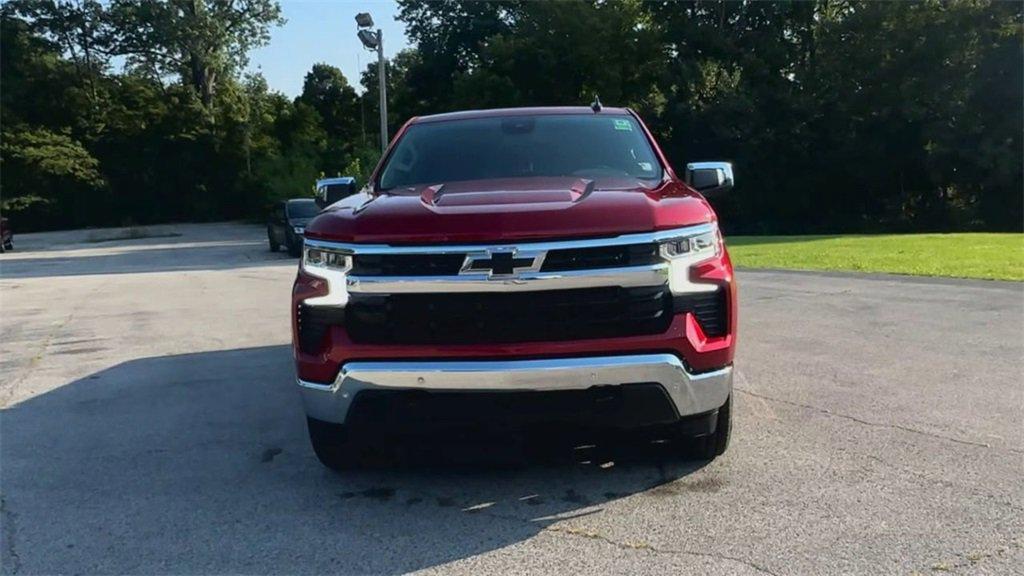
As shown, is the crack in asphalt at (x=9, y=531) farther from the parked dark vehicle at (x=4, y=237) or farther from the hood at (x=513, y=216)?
the parked dark vehicle at (x=4, y=237)

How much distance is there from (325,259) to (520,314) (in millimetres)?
941

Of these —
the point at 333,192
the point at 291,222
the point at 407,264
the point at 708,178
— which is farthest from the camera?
the point at 291,222

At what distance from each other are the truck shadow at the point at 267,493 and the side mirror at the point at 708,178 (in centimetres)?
171

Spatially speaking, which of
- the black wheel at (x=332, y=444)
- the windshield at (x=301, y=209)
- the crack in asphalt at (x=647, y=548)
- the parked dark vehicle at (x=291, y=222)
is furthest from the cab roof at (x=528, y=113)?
the windshield at (x=301, y=209)

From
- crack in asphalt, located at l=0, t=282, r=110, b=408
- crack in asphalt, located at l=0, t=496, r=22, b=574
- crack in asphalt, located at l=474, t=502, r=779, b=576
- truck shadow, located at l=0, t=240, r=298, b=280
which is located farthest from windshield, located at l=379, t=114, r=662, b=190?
truck shadow, located at l=0, t=240, r=298, b=280

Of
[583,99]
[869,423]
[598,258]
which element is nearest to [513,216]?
[598,258]

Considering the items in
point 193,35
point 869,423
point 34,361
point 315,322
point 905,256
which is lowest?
point 905,256

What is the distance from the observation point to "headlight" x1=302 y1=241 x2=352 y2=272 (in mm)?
4016

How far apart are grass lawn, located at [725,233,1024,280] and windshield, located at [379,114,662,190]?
339 inches

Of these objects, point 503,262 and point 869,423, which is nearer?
point 503,262

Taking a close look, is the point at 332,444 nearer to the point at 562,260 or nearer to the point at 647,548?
the point at 562,260

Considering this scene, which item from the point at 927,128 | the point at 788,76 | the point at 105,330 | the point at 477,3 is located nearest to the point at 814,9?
the point at 788,76

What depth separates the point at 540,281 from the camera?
381cm

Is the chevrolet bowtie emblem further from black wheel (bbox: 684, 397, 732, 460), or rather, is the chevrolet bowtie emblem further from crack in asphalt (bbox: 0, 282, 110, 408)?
crack in asphalt (bbox: 0, 282, 110, 408)
